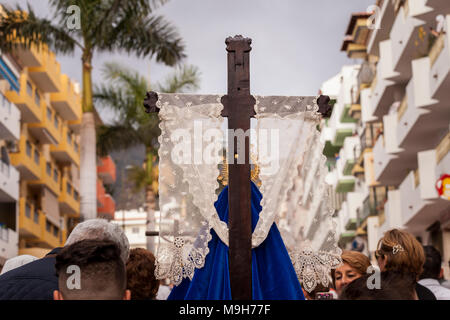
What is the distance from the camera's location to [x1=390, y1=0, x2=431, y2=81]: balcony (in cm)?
2720

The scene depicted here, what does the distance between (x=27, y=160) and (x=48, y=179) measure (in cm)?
448

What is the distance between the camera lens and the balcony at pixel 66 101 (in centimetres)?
4794

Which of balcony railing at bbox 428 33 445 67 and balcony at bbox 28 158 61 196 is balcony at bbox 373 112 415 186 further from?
balcony at bbox 28 158 61 196

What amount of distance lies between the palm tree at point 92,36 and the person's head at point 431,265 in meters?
15.8

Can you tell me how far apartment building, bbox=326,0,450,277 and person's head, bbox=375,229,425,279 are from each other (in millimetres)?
18344

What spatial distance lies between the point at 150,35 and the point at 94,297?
21521 millimetres

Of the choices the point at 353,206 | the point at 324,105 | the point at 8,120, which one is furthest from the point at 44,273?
the point at 353,206

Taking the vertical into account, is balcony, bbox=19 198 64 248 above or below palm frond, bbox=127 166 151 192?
below

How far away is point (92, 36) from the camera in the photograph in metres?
23.7

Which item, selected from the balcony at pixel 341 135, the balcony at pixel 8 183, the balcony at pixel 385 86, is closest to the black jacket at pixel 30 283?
the balcony at pixel 385 86

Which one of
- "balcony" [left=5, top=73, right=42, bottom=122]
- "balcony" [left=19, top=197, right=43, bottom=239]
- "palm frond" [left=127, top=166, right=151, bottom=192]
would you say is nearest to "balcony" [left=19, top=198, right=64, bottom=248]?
"balcony" [left=19, top=197, right=43, bottom=239]

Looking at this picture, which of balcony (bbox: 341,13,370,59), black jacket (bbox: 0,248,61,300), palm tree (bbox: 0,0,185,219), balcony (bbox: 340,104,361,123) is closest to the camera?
black jacket (bbox: 0,248,61,300)

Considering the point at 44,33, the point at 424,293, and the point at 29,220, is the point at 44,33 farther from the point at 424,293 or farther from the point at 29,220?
the point at 424,293

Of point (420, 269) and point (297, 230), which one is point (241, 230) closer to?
point (297, 230)
